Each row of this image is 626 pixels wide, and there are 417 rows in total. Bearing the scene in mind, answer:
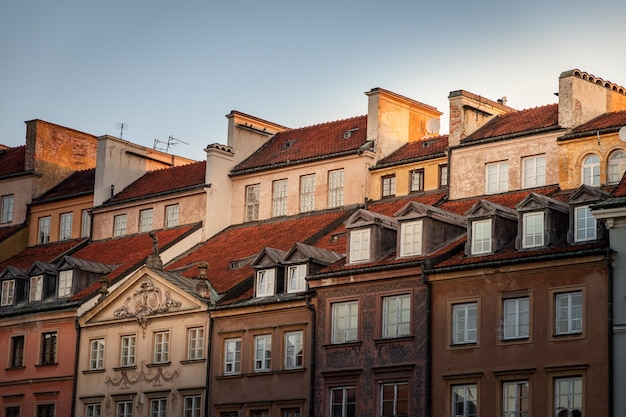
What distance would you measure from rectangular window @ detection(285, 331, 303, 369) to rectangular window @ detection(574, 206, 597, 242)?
11915mm

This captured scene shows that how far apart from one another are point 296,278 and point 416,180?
8.85m

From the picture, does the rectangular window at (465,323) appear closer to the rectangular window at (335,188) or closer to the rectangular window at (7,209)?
the rectangular window at (335,188)

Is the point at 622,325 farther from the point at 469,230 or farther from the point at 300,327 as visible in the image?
the point at 300,327

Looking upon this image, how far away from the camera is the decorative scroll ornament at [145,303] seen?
6462 centimetres

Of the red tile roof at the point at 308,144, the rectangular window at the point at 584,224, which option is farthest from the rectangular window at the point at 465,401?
the red tile roof at the point at 308,144

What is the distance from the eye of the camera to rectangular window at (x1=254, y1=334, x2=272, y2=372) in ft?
198

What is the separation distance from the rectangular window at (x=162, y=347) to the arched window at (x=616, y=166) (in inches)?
720

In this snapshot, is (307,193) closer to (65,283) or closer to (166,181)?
(166,181)

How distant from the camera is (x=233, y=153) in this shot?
74.1m

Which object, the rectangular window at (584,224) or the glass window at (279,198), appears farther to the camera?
the glass window at (279,198)

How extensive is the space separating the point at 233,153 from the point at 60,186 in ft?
43.3

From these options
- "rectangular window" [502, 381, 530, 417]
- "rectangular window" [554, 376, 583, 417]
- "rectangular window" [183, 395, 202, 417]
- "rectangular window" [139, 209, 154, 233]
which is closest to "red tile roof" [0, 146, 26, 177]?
"rectangular window" [139, 209, 154, 233]

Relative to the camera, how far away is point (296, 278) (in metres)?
60.2

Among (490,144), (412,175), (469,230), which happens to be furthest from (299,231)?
(469,230)
